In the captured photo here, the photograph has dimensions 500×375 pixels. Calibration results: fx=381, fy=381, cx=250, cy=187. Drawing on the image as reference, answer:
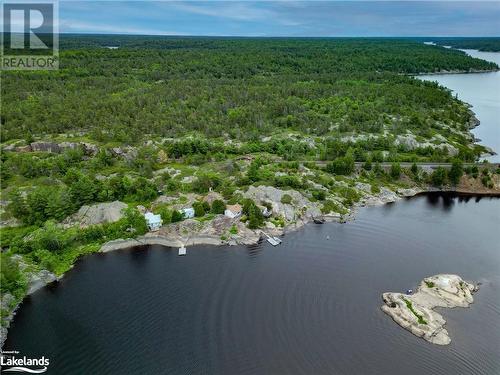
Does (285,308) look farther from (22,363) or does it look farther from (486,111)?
(486,111)

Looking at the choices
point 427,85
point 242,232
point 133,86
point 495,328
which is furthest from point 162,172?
point 427,85

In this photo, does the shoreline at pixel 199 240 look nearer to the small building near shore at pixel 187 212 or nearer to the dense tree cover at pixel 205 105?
the small building near shore at pixel 187 212

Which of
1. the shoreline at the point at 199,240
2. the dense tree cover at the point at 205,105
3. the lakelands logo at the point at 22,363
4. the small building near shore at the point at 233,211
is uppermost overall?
the dense tree cover at the point at 205,105

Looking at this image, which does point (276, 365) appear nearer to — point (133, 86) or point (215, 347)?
point (215, 347)

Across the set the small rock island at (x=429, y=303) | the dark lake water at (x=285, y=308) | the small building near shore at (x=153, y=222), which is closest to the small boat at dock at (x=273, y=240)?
the dark lake water at (x=285, y=308)

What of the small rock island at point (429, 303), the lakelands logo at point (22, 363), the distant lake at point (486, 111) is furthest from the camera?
the distant lake at point (486, 111)

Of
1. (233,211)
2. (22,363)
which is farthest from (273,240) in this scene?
(22,363)
